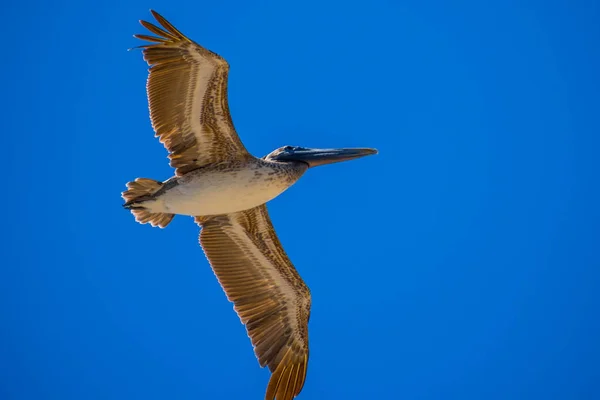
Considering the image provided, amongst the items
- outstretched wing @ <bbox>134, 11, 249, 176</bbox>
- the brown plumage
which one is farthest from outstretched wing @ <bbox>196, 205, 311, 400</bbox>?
outstretched wing @ <bbox>134, 11, 249, 176</bbox>

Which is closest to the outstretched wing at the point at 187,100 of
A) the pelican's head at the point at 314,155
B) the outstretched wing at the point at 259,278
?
the pelican's head at the point at 314,155

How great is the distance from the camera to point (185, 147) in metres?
11.2

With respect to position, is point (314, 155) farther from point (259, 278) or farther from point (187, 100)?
point (187, 100)

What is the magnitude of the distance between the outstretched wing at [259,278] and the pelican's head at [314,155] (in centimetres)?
79

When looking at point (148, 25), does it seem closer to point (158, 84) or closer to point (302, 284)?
point (158, 84)

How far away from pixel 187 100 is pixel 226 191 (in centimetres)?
128

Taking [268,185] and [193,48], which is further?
[268,185]

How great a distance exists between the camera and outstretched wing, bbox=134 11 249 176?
34.2 feet

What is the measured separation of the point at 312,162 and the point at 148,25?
3.04m

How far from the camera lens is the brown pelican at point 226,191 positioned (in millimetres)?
10625

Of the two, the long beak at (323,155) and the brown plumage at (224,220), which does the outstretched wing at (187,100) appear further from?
the long beak at (323,155)

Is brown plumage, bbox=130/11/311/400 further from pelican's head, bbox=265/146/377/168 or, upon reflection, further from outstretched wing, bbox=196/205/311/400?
pelican's head, bbox=265/146/377/168

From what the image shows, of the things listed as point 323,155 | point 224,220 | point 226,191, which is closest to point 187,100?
point 226,191

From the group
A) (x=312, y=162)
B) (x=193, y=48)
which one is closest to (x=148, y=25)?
(x=193, y=48)
